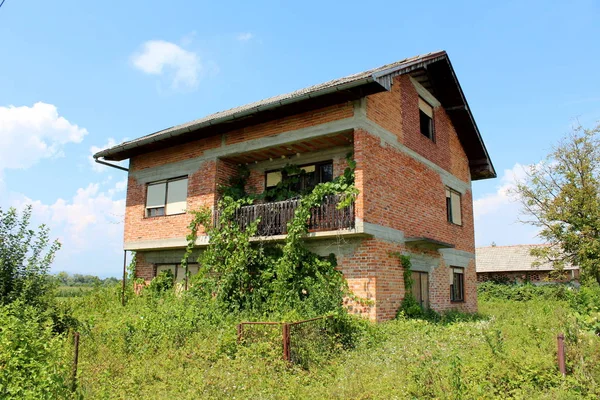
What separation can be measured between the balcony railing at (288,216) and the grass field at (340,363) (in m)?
2.46

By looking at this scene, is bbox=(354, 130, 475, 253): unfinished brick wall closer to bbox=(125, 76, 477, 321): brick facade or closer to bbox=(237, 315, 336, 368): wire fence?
bbox=(125, 76, 477, 321): brick facade

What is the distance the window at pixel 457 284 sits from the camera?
15.8 metres

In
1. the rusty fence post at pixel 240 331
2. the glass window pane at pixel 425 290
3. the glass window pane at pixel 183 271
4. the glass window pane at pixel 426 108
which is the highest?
the glass window pane at pixel 426 108

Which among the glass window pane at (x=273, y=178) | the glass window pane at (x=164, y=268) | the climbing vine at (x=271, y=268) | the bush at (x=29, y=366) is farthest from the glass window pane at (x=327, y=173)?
the bush at (x=29, y=366)

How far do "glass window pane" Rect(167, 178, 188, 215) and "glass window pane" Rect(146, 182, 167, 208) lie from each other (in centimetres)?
31

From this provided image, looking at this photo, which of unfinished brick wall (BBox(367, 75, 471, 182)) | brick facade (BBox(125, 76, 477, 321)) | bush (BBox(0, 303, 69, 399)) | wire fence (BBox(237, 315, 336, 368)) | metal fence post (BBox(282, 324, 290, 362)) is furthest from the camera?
unfinished brick wall (BBox(367, 75, 471, 182))

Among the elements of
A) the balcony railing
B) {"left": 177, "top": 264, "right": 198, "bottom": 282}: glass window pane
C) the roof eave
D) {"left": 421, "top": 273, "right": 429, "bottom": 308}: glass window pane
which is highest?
the roof eave

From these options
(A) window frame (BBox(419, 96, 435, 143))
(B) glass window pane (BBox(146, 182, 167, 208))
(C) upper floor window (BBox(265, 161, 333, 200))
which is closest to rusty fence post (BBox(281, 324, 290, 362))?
(C) upper floor window (BBox(265, 161, 333, 200))

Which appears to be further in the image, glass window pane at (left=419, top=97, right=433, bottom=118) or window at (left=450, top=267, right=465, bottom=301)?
window at (left=450, top=267, right=465, bottom=301)

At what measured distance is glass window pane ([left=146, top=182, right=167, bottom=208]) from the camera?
15711mm

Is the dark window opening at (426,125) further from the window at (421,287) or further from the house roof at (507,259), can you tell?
the house roof at (507,259)

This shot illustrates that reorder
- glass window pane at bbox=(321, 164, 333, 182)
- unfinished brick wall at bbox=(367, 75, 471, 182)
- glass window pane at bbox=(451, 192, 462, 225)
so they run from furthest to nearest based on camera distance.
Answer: glass window pane at bbox=(451, 192, 462, 225)
glass window pane at bbox=(321, 164, 333, 182)
unfinished brick wall at bbox=(367, 75, 471, 182)

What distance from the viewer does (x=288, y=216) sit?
12.1 metres

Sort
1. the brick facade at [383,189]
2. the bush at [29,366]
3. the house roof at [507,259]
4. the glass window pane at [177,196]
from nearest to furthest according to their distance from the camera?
the bush at [29,366] → the brick facade at [383,189] → the glass window pane at [177,196] → the house roof at [507,259]
